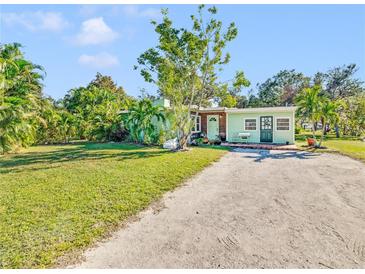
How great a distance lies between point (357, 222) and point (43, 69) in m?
17.9

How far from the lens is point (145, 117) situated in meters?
16.4

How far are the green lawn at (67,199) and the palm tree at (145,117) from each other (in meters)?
6.69

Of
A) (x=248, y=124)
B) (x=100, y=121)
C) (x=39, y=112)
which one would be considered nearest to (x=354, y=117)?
(x=248, y=124)

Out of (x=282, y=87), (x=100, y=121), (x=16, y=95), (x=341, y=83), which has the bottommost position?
(x=100, y=121)

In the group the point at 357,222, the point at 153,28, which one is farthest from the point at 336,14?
the point at 153,28

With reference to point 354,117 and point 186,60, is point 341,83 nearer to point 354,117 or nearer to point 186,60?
point 354,117

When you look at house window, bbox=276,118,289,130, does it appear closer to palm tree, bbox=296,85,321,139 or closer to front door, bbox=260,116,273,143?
front door, bbox=260,116,273,143

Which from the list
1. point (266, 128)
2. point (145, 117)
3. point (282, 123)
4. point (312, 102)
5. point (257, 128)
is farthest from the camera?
point (257, 128)

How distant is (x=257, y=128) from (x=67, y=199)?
628 inches

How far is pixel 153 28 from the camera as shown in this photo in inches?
499

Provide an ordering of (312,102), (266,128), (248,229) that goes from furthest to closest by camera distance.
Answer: (266,128)
(312,102)
(248,229)

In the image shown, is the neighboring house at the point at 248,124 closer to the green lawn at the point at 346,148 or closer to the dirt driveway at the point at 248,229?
the green lawn at the point at 346,148

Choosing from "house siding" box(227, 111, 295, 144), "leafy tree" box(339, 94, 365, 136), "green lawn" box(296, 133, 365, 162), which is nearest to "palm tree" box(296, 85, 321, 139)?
"green lawn" box(296, 133, 365, 162)

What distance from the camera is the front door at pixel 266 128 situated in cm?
1820
